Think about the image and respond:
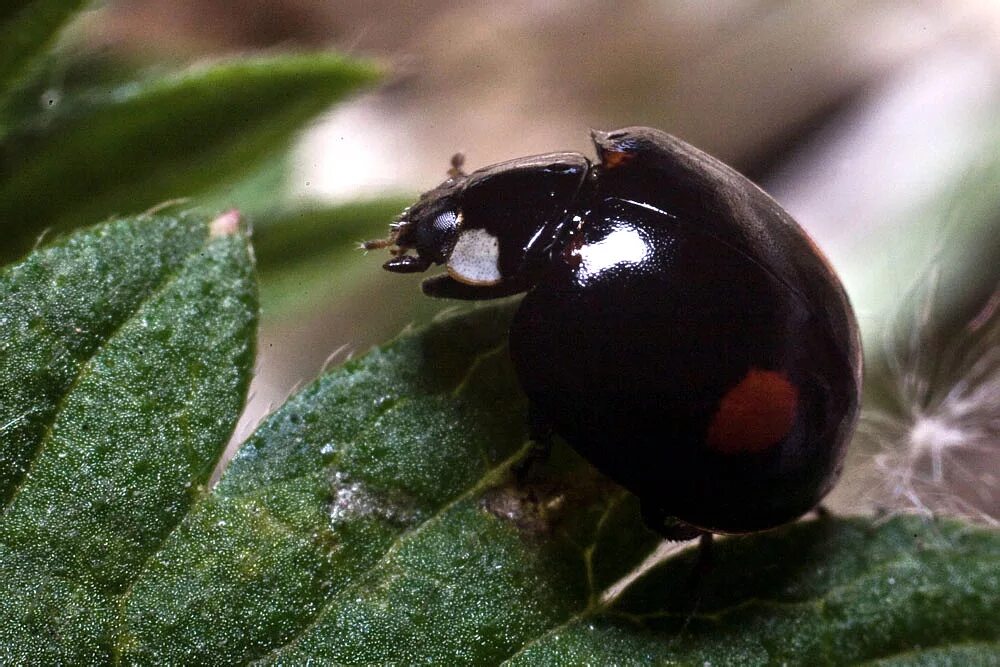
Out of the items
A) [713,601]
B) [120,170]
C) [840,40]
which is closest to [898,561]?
[713,601]

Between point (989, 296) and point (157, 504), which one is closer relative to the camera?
point (157, 504)

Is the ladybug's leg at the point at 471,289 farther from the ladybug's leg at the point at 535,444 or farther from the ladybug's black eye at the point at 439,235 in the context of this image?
the ladybug's leg at the point at 535,444

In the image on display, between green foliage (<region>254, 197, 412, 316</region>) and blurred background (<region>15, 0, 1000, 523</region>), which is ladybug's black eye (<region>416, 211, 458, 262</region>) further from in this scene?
blurred background (<region>15, 0, 1000, 523</region>)

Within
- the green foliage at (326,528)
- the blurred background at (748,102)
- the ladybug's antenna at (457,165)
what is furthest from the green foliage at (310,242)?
the blurred background at (748,102)

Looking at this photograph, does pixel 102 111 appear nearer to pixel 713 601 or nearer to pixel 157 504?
pixel 157 504

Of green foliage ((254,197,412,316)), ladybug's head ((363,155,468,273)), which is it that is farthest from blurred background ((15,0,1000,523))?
ladybug's head ((363,155,468,273))

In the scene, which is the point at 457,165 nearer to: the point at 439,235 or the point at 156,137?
the point at 439,235

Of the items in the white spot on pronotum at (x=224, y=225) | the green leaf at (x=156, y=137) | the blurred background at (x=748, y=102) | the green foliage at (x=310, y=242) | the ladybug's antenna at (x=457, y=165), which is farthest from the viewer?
the blurred background at (x=748, y=102)

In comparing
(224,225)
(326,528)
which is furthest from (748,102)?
(326,528)
